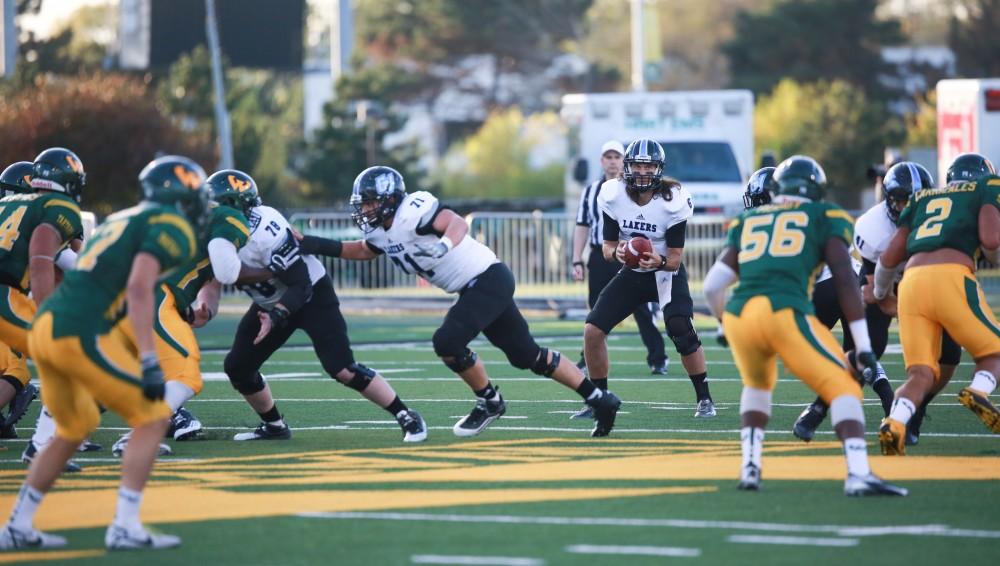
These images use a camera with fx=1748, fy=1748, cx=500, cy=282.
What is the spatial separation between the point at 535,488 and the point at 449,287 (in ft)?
7.34

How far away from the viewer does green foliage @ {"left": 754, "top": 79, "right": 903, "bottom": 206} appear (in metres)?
46.5

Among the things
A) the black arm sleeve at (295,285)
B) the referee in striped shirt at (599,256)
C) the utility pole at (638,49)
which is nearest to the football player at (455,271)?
the black arm sleeve at (295,285)

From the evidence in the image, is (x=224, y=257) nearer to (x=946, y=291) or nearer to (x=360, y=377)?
(x=360, y=377)

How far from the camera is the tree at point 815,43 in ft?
187

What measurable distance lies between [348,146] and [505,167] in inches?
359

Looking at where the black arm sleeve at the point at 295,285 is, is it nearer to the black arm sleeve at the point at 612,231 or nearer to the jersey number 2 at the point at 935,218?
the black arm sleeve at the point at 612,231

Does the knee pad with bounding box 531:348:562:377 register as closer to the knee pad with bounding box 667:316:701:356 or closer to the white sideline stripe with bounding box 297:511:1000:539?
the knee pad with bounding box 667:316:701:356

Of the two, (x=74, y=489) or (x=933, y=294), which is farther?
(x=933, y=294)

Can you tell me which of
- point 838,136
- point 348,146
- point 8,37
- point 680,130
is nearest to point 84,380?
point 680,130

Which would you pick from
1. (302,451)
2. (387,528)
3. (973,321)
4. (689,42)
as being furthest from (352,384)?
(689,42)

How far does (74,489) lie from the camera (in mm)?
9172

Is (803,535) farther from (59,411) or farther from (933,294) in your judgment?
(59,411)

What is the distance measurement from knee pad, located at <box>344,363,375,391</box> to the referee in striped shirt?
3.61 metres

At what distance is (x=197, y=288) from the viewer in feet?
36.0
